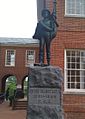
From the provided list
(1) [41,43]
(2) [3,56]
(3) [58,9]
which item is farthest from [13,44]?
(1) [41,43]

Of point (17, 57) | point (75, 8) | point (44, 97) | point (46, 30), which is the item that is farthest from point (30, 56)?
point (44, 97)

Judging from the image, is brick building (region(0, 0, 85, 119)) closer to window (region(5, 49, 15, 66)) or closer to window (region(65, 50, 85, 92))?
window (region(65, 50, 85, 92))

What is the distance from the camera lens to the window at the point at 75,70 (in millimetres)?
14055

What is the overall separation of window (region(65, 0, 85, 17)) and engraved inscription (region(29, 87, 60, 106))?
660 cm

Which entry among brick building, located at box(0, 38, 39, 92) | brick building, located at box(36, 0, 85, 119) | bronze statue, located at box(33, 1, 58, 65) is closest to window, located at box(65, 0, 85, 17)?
brick building, located at box(36, 0, 85, 119)

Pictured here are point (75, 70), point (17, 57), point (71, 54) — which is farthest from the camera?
point (17, 57)

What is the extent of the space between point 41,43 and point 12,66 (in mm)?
26747

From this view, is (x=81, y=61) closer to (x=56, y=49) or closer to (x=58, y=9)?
(x=56, y=49)

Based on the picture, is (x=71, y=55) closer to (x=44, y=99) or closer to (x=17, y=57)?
(x=44, y=99)

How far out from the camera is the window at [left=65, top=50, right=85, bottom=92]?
14055 mm

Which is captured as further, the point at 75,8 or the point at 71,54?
the point at 75,8

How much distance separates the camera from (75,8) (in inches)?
585

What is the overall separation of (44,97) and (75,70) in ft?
18.0

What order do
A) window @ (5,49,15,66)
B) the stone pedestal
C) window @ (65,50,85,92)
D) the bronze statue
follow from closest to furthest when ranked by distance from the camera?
1. the stone pedestal
2. the bronze statue
3. window @ (65,50,85,92)
4. window @ (5,49,15,66)
